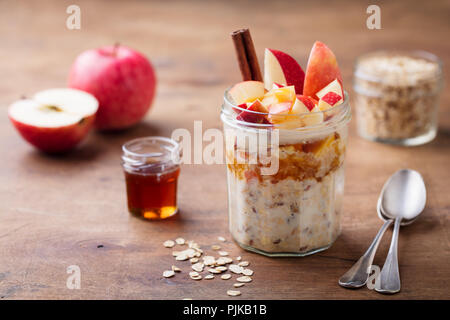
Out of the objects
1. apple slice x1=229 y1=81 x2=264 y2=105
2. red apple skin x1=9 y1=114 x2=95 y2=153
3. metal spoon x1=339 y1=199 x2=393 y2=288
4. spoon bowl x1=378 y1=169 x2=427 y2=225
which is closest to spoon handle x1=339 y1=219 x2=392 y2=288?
metal spoon x1=339 y1=199 x2=393 y2=288

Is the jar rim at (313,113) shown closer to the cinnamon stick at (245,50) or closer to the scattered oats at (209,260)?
the cinnamon stick at (245,50)

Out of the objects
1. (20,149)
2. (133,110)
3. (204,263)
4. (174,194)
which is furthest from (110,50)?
(204,263)

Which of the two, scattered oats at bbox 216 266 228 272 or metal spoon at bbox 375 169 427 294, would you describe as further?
metal spoon at bbox 375 169 427 294

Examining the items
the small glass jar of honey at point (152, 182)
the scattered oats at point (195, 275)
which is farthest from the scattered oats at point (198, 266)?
the small glass jar of honey at point (152, 182)

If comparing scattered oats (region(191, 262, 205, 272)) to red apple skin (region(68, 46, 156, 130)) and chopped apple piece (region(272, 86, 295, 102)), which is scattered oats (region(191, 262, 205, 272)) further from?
red apple skin (region(68, 46, 156, 130))

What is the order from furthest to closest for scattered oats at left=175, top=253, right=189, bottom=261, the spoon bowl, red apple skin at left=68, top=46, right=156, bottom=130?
1. red apple skin at left=68, top=46, right=156, bottom=130
2. the spoon bowl
3. scattered oats at left=175, top=253, right=189, bottom=261

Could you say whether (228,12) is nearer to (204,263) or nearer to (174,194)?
(174,194)
